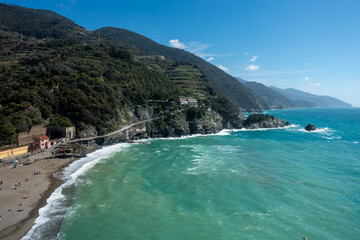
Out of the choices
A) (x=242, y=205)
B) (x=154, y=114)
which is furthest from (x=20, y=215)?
(x=154, y=114)

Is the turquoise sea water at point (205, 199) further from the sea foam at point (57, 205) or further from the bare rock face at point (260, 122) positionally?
the bare rock face at point (260, 122)

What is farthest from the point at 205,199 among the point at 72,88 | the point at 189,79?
the point at 189,79

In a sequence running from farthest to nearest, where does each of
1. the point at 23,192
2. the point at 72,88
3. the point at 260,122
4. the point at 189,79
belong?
the point at 189,79, the point at 260,122, the point at 72,88, the point at 23,192

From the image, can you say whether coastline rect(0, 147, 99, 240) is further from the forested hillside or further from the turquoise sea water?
the forested hillside

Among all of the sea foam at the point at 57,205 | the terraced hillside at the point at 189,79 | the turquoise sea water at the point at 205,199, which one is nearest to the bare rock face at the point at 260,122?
the terraced hillside at the point at 189,79

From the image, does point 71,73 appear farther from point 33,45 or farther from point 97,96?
point 33,45

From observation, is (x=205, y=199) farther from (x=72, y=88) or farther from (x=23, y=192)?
(x=72, y=88)
